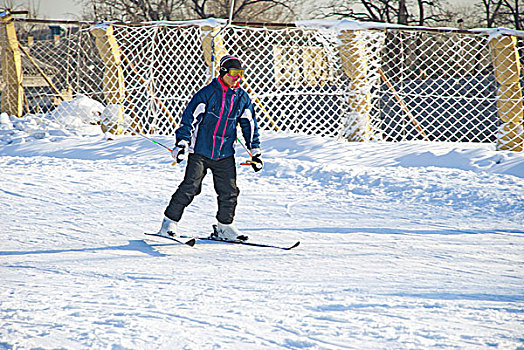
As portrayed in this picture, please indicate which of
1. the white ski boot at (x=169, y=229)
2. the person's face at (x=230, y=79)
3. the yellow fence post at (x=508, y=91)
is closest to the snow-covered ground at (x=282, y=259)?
the white ski boot at (x=169, y=229)

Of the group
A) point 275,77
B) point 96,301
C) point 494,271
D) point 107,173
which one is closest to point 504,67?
point 275,77

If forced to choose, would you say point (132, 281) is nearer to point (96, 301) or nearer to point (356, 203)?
point (96, 301)

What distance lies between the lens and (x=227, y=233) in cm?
337

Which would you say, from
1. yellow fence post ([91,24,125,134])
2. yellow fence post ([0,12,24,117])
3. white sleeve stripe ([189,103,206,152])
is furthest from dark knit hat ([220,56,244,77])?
yellow fence post ([0,12,24,117])

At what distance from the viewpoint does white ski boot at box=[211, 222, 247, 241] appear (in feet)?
11.0

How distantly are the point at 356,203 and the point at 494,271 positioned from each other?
1.76 meters

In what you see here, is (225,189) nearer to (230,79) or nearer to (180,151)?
(180,151)

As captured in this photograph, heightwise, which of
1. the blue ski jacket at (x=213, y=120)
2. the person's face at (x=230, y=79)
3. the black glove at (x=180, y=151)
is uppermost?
the person's face at (x=230, y=79)

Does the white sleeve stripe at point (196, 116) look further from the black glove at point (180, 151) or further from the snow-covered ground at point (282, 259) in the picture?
the snow-covered ground at point (282, 259)

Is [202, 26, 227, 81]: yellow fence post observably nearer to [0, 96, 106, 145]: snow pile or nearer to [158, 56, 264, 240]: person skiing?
[0, 96, 106, 145]: snow pile

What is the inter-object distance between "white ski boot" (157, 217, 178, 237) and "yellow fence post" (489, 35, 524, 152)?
14.4 ft

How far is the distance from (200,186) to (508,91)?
428cm

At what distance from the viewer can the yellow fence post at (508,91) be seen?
20.0 ft

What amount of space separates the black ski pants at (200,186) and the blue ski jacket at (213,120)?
0.05 m
